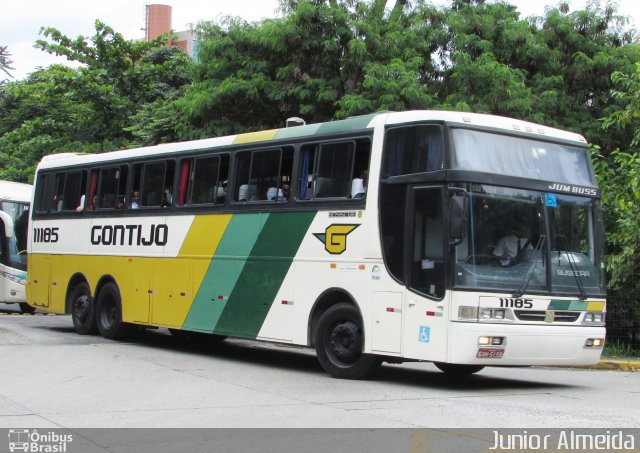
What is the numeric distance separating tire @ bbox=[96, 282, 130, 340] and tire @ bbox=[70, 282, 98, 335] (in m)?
0.22

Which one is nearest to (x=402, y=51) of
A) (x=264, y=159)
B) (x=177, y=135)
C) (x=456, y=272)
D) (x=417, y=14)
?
(x=417, y=14)

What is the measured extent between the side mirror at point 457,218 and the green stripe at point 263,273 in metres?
2.80

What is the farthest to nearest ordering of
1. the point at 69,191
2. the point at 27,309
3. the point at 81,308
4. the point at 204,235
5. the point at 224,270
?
the point at 27,309
the point at 69,191
the point at 81,308
the point at 204,235
the point at 224,270

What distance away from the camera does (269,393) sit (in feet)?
34.9

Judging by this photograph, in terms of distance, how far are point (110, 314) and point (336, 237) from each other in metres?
7.24

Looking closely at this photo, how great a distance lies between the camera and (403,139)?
1158 cm

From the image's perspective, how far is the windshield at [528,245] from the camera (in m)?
10.8

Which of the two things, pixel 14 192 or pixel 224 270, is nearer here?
pixel 224 270

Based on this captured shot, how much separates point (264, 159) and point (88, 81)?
1898cm

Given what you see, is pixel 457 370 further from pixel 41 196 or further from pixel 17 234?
pixel 17 234

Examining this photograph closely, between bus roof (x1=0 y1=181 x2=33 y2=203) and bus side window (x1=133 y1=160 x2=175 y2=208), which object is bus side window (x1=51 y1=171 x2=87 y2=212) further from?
bus roof (x1=0 y1=181 x2=33 y2=203)

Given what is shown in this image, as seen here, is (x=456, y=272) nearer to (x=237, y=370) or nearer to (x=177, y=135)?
(x=237, y=370)

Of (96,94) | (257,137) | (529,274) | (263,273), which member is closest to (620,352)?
(529,274)
